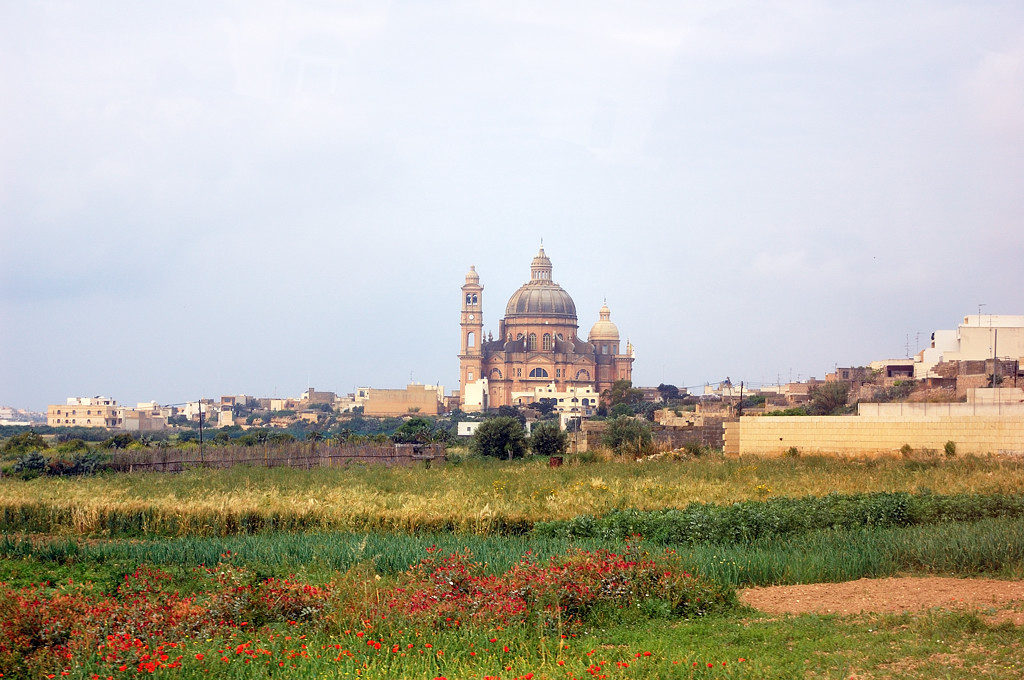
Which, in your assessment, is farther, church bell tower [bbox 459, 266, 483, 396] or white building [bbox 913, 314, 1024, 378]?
church bell tower [bbox 459, 266, 483, 396]

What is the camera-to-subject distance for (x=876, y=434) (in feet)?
91.5

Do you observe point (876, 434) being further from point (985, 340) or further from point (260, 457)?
point (985, 340)

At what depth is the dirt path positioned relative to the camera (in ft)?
30.1

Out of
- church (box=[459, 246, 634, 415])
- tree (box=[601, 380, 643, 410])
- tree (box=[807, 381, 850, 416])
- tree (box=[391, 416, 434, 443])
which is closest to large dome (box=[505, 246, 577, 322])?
church (box=[459, 246, 634, 415])

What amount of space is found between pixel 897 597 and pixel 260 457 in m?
24.0

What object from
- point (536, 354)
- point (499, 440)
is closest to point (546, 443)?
point (499, 440)

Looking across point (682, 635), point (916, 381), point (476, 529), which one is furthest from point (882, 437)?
point (916, 381)

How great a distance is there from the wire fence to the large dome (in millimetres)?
92509

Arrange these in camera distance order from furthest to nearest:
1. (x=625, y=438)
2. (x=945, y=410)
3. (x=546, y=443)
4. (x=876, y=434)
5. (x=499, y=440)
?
(x=546, y=443) → (x=499, y=440) → (x=625, y=438) → (x=876, y=434) → (x=945, y=410)

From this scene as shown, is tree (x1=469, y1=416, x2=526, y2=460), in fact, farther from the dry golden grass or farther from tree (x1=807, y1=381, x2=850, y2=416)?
tree (x1=807, y1=381, x2=850, y2=416)

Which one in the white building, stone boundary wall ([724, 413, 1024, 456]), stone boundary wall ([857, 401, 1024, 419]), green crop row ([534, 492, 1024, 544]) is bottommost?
green crop row ([534, 492, 1024, 544])

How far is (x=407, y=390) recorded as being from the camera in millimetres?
121688

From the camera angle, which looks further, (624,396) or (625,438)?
(624,396)

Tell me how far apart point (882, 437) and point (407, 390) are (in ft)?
317
